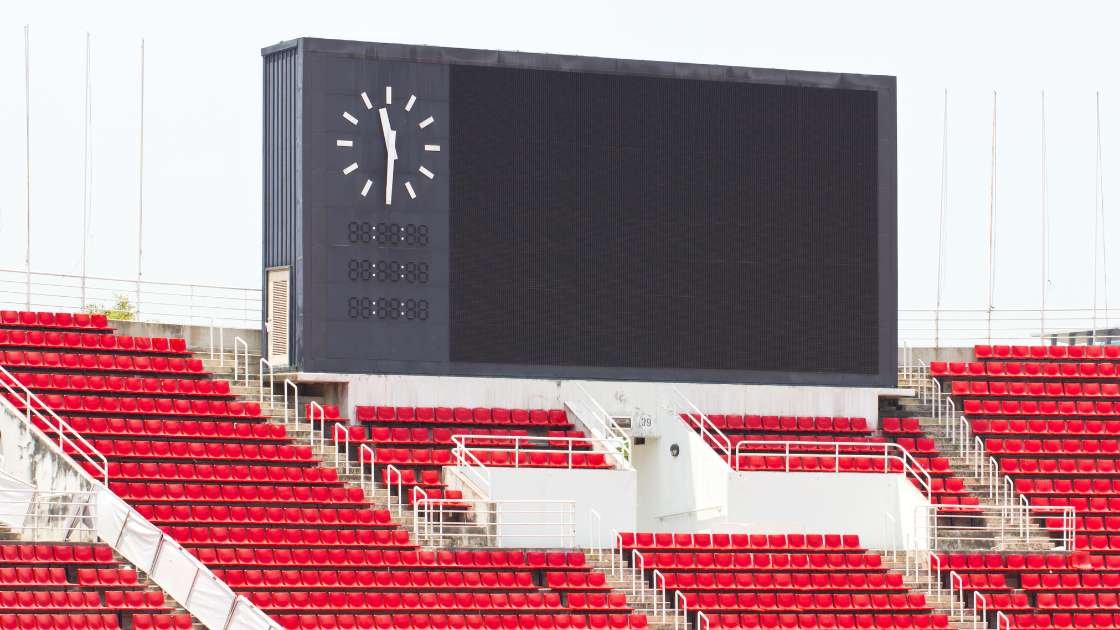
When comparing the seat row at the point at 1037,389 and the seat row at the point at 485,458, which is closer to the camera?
the seat row at the point at 485,458

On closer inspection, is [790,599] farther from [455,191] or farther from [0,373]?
[0,373]

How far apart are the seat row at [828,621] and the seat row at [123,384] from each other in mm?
7723

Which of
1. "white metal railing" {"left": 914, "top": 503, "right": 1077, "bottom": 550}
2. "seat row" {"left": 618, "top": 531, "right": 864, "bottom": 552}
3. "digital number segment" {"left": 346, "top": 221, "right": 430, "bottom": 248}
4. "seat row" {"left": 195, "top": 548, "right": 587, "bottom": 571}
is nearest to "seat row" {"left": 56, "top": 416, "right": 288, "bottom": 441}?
"digital number segment" {"left": 346, "top": 221, "right": 430, "bottom": 248}

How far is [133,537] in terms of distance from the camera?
2802 centimetres

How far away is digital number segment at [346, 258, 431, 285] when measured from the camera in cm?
3281

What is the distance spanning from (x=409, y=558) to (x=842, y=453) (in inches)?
311

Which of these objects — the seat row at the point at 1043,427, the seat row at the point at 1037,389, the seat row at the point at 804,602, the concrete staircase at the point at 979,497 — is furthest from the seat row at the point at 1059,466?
the seat row at the point at 804,602

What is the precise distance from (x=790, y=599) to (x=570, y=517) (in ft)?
10.1

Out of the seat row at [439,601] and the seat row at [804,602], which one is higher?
the seat row at [439,601]

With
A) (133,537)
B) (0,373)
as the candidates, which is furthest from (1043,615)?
(0,373)

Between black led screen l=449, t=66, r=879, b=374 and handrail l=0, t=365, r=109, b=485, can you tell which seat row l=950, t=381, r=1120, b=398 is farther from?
handrail l=0, t=365, r=109, b=485

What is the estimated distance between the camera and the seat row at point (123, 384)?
31.5 meters

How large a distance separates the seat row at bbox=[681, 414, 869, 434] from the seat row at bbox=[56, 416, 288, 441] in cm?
634

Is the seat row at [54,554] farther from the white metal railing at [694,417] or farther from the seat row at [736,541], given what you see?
the white metal railing at [694,417]
